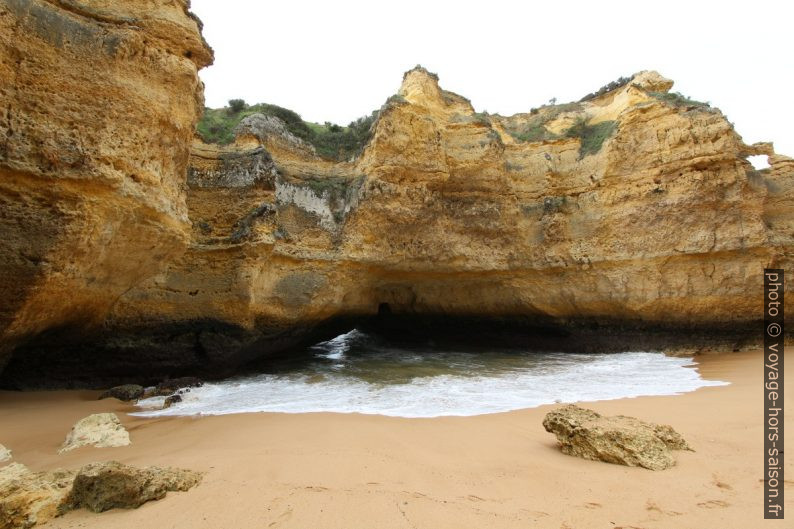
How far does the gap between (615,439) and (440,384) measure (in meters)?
4.30

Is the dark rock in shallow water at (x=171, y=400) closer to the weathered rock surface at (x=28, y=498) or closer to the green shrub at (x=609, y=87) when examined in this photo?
the weathered rock surface at (x=28, y=498)

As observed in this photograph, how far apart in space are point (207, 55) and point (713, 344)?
37.9 feet

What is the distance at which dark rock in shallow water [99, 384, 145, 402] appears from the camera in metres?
6.78

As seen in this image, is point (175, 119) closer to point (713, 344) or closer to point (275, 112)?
point (275, 112)

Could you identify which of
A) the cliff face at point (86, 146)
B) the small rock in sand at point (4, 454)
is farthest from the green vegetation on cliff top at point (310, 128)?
the small rock in sand at point (4, 454)

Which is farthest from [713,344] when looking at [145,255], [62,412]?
[62,412]

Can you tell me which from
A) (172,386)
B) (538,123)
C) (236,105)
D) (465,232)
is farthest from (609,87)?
(172,386)

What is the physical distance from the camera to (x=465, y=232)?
36.6 ft

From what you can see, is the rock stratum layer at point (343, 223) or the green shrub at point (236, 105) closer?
the rock stratum layer at point (343, 223)

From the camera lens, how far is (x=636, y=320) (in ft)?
35.0

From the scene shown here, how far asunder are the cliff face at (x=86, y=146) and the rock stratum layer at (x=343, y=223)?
27 mm

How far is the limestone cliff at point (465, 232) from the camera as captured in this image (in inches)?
346

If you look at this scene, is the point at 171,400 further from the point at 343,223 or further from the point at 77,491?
the point at 343,223

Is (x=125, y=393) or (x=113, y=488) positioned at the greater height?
(x=113, y=488)
